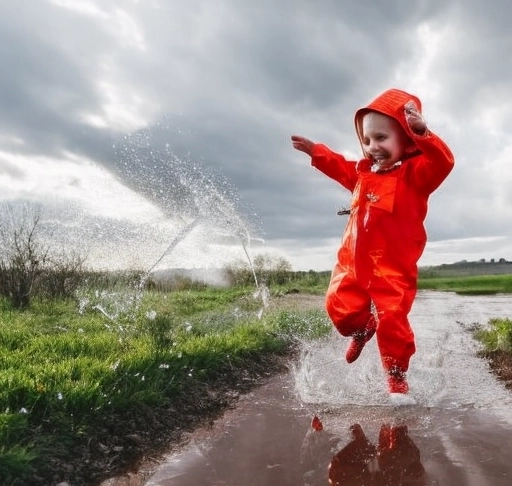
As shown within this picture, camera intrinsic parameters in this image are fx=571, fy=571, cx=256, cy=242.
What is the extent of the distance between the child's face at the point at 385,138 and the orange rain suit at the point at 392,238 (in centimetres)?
8

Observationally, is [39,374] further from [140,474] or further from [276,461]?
[276,461]

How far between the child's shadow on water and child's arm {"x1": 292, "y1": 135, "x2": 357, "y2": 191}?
2322 millimetres

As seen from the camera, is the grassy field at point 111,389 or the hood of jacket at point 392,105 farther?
the hood of jacket at point 392,105

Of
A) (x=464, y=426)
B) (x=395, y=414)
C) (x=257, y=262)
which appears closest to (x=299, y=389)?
(x=395, y=414)

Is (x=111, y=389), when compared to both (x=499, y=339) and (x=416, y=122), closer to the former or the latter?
(x=416, y=122)

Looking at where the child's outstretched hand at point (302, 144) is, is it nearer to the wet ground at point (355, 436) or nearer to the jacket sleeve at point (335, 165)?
the jacket sleeve at point (335, 165)

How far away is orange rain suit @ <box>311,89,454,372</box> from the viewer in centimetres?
429

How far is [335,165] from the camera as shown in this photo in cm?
507

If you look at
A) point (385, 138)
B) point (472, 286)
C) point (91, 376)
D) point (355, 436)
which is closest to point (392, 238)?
point (385, 138)

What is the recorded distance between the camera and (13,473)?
284 centimetres

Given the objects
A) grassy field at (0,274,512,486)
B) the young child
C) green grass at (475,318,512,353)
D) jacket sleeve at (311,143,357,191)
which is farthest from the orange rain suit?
green grass at (475,318,512,353)

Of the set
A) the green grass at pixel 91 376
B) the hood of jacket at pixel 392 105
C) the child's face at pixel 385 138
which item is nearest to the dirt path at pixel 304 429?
the green grass at pixel 91 376

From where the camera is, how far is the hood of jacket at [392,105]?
4371 mm

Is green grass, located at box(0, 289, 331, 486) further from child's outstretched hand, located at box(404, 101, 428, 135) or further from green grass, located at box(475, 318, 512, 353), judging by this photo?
child's outstretched hand, located at box(404, 101, 428, 135)
